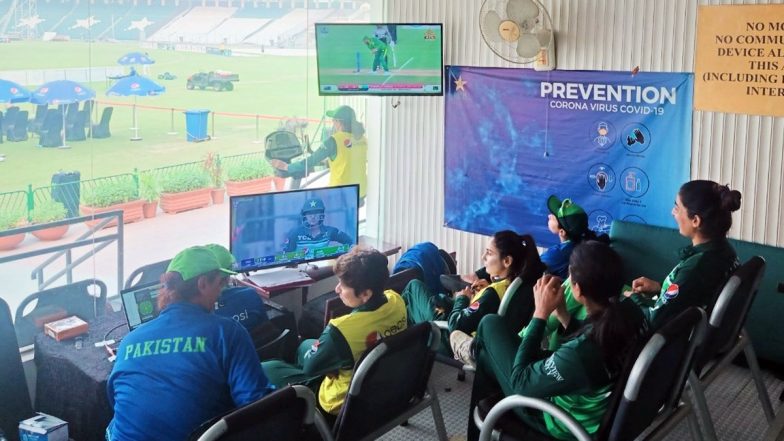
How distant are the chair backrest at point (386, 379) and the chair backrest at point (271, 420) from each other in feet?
0.91

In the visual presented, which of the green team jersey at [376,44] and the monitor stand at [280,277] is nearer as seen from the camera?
the monitor stand at [280,277]

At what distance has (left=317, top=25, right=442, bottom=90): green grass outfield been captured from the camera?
5.56 m

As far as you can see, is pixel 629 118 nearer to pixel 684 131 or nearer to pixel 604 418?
pixel 684 131

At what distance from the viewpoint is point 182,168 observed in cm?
513

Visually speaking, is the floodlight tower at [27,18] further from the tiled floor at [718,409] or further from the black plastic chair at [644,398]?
the black plastic chair at [644,398]

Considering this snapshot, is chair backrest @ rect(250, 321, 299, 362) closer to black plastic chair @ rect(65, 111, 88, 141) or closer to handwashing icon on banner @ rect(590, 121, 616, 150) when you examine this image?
black plastic chair @ rect(65, 111, 88, 141)

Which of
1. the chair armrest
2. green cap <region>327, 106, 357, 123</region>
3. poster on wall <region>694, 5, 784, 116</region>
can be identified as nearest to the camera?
the chair armrest

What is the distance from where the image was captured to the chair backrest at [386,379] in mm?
2795

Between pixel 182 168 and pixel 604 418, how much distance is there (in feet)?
10.8

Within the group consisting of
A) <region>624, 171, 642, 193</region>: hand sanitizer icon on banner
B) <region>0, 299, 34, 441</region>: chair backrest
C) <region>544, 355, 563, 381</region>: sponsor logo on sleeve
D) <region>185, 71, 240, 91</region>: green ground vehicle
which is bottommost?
<region>0, 299, 34, 441</region>: chair backrest

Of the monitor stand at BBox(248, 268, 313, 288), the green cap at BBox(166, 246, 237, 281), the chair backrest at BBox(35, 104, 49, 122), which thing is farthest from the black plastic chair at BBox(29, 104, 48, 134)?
the green cap at BBox(166, 246, 237, 281)

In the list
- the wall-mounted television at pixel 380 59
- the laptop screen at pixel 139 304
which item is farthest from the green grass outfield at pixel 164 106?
the laptop screen at pixel 139 304

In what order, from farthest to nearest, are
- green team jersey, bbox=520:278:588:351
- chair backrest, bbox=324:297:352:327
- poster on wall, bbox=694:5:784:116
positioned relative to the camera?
poster on wall, bbox=694:5:784:116
chair backrest, bbox=324:297:352:327
green team jersey, bbox=520:278:588:351

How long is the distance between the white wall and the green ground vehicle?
1351 millimetres
